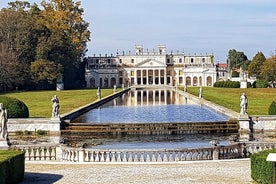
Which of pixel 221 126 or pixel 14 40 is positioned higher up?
pixel 14 40

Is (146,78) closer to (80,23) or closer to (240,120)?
(80,23)

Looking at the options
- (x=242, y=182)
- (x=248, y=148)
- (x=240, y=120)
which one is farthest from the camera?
(x=240, y=120)

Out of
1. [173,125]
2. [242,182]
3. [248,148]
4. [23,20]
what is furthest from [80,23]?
[242,182]

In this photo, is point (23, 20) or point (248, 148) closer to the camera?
point (248, 148)

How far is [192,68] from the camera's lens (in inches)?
5128

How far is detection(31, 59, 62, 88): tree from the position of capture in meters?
71.1

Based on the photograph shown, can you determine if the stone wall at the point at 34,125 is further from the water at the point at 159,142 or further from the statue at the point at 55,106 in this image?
the water at the point at 159,142

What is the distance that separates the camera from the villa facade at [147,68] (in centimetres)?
12900

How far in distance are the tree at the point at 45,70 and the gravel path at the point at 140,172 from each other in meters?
57.1

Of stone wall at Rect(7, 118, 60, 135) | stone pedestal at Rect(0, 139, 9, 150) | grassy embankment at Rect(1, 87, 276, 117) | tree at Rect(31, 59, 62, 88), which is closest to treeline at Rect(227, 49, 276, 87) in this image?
grassy embankment at Rect(1, 87, 276, 117)

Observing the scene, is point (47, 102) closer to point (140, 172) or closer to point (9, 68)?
point (9, 68)

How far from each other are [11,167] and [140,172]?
10.2ft

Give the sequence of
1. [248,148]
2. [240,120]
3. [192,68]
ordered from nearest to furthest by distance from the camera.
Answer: [248,148]
[240,120]
[192,68]

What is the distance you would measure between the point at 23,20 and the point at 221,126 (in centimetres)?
5238
